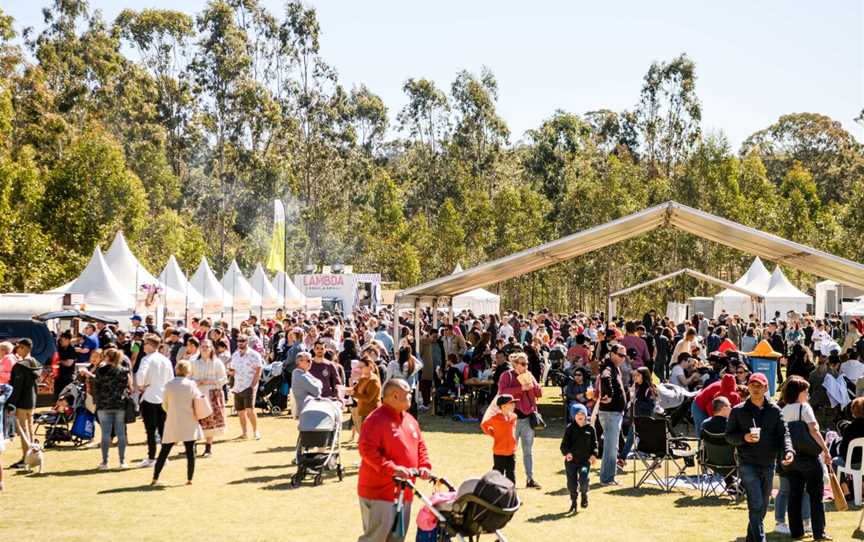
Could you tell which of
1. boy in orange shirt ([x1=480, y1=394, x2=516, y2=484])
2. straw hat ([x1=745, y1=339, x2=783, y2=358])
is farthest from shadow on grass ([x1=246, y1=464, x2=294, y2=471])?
straw hat ([x1=745, y1=339, x2=783, y2=358])

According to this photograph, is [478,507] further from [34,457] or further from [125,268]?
[125,268]

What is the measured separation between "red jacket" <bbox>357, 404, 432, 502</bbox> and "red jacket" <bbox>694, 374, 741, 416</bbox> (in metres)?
5.83

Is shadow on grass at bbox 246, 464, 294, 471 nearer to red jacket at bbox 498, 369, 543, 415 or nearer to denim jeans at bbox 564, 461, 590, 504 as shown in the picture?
red jacket at bbox 498, 369, 543, 415

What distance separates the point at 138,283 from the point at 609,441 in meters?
19.0

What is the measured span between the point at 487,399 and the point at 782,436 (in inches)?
432

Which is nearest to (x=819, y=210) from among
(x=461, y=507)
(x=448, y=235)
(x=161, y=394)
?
(x=448, y=235)

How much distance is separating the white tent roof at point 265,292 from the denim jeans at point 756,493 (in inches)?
1192

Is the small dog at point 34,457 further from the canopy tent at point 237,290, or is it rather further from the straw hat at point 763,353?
the canopy tent at point 237,290

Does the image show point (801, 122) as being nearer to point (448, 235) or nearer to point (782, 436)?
point (448, 235)

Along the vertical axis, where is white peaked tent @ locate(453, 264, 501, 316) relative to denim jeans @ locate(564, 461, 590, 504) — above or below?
above

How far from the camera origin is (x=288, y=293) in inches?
1556

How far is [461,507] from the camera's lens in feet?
20.2

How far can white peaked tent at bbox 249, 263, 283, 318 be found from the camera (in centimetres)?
3753

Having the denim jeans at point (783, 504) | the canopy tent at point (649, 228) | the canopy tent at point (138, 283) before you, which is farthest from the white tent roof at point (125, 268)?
the denim jeans at point (783, 504)
